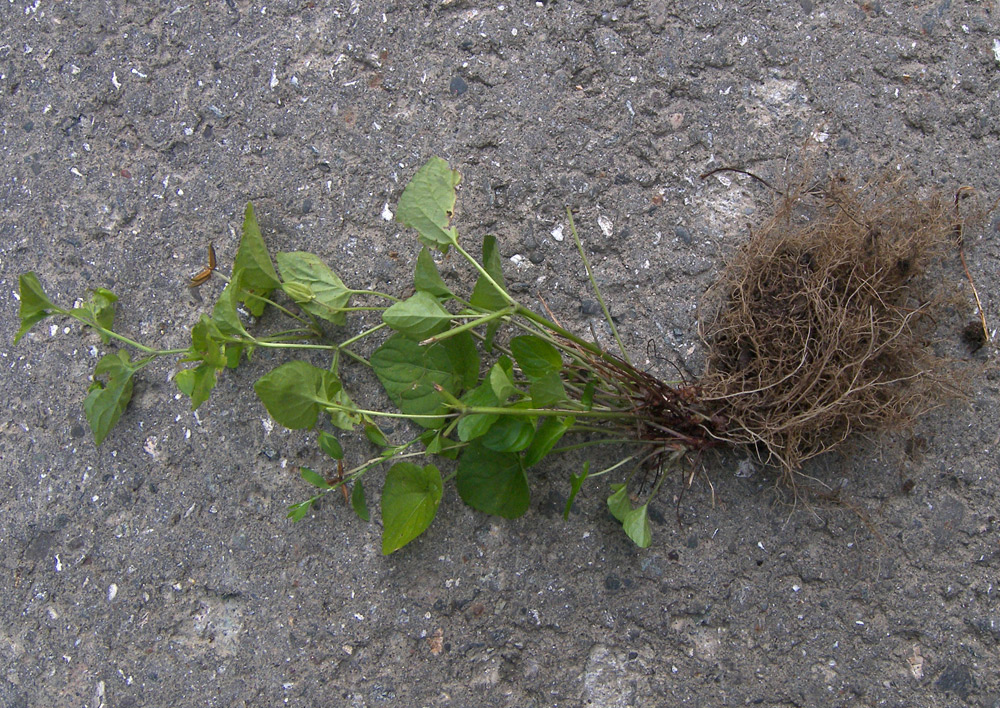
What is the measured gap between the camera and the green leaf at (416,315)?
35.2 inches

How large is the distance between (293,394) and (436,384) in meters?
0.21

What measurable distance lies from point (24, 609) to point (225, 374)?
0.56m

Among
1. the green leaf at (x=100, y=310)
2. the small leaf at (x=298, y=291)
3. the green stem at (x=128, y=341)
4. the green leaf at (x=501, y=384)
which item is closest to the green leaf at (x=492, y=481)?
the green leaf at (x=501, y=384)

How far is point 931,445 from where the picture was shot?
1128 mm

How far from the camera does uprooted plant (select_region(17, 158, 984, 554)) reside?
1.02 m

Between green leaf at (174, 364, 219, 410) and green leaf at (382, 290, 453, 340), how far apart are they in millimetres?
357

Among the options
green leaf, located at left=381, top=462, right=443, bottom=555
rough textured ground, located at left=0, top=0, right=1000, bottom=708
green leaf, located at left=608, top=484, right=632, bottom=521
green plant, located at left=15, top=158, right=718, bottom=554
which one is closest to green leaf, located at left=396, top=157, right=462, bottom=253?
green plant, located at left=15, top=158, right=718, bottom=554

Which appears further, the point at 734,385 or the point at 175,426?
the point at 175,426

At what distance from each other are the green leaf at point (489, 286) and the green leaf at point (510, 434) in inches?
6.8

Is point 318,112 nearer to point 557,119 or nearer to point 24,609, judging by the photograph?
point 557,119

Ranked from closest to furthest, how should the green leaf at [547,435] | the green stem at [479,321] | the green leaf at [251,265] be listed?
1. the green stem at [479,321]
2. the green leaf at [547,435]
3. the green leaf at [251,265]

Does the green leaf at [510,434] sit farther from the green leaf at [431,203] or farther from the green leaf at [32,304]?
the green leaf at [32,304]

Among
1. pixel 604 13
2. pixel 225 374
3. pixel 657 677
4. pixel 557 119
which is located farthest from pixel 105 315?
pixel 657 677

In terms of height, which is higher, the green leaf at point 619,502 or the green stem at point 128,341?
the green stem at point 128,341
